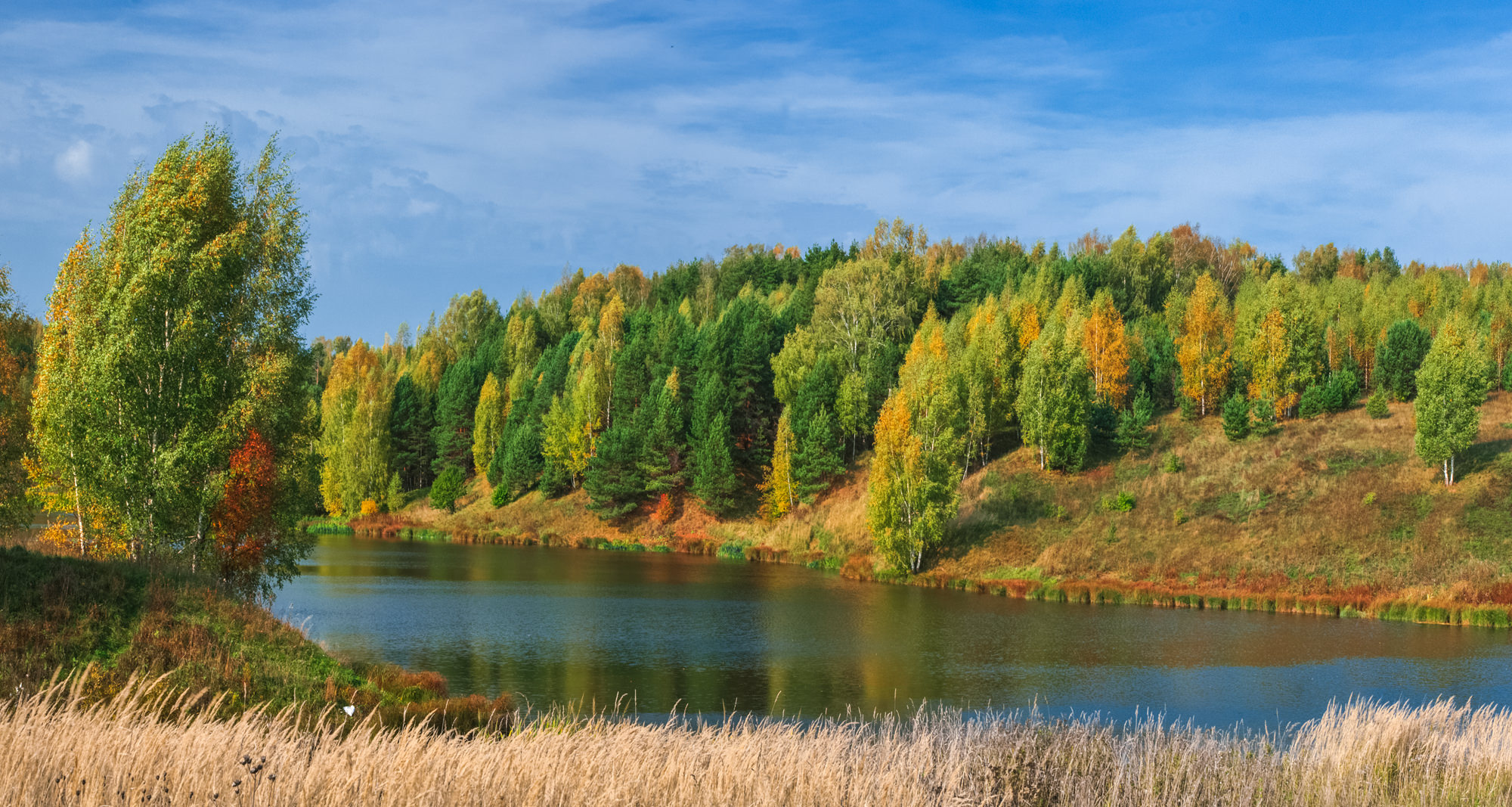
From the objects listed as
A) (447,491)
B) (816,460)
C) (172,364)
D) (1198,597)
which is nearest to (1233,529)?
(1198,597)

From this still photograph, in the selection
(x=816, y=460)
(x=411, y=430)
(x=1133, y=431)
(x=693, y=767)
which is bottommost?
(x=693, y=767)

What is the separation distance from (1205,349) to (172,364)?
262ft

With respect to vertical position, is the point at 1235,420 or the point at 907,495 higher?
the point at 1235,420

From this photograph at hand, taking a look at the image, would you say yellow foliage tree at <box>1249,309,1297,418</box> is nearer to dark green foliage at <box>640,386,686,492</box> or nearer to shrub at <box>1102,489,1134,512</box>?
shrub at <box>1102,489,1134,512</box>

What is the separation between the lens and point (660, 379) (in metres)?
94.6

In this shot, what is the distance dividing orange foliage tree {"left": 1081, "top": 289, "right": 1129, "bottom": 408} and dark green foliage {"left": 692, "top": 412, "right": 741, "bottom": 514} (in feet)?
102

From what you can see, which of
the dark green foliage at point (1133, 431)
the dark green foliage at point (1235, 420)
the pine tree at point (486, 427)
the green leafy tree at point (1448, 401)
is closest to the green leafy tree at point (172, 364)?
the dark green foliage at point (1133, 431)

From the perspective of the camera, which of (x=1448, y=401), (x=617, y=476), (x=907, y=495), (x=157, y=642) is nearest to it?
(x=157, y=642)

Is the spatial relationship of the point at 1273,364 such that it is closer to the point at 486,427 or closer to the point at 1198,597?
the point at 1198,597

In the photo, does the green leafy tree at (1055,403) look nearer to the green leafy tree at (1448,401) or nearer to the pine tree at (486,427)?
the green leafy tree at (1448,401)

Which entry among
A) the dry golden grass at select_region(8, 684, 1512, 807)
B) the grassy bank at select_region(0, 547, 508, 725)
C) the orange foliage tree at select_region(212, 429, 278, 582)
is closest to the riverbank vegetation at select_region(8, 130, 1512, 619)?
the orange foliage tree at select_region(212, 429, 278, 582)

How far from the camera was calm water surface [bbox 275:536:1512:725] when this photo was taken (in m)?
27.3

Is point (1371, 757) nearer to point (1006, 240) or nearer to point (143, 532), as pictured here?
point (143, 532)

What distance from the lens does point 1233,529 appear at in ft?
189
